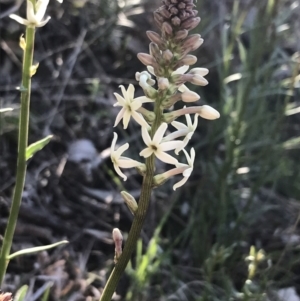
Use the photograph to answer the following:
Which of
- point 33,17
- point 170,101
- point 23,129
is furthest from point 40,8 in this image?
point 170,101

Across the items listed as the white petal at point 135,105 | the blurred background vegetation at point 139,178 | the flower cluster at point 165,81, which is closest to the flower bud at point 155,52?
the flower cluster at point 165,81

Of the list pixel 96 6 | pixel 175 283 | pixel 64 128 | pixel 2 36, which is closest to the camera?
pixel 175 283

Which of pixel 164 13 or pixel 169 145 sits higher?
pixel 164 13

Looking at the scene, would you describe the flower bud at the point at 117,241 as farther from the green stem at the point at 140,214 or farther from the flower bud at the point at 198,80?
the flower bud at the point at 198,80

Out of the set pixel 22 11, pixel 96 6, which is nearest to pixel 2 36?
pixel 22 11

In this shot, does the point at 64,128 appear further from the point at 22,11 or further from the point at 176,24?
the point at 176,24

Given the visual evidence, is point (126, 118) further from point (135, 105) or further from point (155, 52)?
point (155, 52)

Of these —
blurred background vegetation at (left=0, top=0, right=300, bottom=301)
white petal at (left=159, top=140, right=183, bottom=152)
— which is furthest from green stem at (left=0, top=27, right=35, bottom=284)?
blurred background vegetation at (left=0, top=0, right=300, bottom=301)

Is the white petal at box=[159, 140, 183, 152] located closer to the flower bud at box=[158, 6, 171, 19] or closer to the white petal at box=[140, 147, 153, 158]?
the white petal at box=[140, 147, 153, 158]

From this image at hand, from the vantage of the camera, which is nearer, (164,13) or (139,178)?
(164,13)
